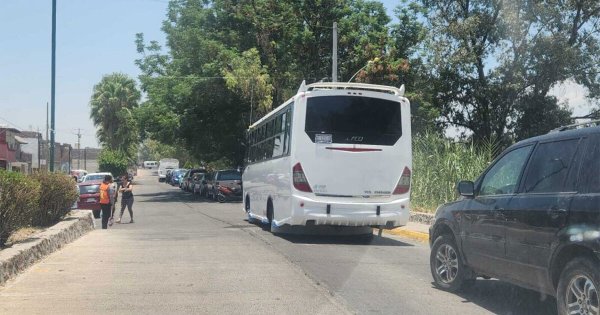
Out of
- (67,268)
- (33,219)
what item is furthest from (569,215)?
(33,219)

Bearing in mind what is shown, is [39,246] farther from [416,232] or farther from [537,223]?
[416,232]

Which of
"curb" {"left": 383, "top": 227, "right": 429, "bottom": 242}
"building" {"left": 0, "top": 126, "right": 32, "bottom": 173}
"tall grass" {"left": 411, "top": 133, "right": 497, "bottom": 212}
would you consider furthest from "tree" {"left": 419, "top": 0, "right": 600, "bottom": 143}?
"building" {"left": 0, "top": 126, "right": 32, "bottom": 173}

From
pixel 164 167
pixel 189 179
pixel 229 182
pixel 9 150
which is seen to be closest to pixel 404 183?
pixel 229 182

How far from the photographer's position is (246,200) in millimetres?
19859

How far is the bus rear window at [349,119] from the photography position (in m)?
13.2

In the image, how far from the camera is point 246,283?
8578 mm

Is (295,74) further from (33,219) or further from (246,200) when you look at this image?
(33,219)

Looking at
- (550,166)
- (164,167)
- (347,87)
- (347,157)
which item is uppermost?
(347,87)

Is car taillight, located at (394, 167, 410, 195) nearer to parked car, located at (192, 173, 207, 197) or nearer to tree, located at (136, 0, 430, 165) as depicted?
tree, located at (136, 0, 430, 165)

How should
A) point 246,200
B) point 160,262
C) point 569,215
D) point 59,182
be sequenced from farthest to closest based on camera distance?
point 246,200 → point 59,182 → point 160,262 → point 569,215

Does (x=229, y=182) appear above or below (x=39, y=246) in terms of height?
above

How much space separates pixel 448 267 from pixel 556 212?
248cm

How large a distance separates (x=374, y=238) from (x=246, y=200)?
20.0ft

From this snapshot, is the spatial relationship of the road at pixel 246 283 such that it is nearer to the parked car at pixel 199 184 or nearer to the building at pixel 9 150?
the parked car at pixel 199 184
